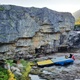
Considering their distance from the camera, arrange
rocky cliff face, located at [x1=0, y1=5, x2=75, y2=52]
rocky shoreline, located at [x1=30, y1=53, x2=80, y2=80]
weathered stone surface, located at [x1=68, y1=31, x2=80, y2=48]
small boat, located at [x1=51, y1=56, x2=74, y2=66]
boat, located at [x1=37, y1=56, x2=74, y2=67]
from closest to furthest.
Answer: rocky shoreline, located at [x1=30, y1=53, x2=80, y2=80], boat, located at [x1=37, y1=56, x2=74, y2=67], small boat, located at [x1=51, y1=56, x2=74, y2=66], rocky cliff face, located at [x1=0, y1=5, x2=75, y2=52], weathered stone surface, located at [x1=68, y1=31, x2=80, y2=48]

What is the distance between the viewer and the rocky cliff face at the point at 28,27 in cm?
4350

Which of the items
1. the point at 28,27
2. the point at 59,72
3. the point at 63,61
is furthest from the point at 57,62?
the point at 28,27

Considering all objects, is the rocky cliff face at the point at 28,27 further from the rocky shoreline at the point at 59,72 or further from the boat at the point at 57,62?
the rocky shoreline at the point at 59,72

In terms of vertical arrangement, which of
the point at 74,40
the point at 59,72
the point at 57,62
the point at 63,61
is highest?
the point at 74,40

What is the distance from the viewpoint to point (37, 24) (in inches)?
1916

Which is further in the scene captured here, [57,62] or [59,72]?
[57,62]

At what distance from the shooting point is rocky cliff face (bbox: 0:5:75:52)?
143ft

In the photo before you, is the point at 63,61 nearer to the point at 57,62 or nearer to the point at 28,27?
the point at 57,62

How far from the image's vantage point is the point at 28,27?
1863 inches

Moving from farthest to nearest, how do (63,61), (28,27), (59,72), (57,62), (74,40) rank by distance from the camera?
1. (74,40)
2. (28,27)
3. (63,61)
4. (57,62)
5. (59,72)

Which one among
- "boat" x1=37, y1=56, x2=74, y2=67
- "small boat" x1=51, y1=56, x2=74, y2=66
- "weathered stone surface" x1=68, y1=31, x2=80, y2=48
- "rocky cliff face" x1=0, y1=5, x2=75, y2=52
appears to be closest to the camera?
"boat" x1=37, y1=56, x2=74, y2=67

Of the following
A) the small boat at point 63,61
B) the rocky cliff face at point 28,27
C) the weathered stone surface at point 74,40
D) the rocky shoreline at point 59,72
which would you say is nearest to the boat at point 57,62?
the small boat at point 63,61

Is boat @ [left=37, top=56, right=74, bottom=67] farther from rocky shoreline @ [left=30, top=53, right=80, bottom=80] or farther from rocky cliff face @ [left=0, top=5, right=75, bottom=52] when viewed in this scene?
rocky cliff face @ [left=0, top=5, right=75, bottom=52]

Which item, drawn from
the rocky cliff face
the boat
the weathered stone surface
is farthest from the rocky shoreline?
the weathered stone surface
